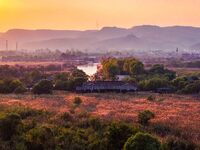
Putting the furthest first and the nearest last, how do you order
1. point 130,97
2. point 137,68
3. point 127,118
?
point 137,68
point 130,97
point 127,118

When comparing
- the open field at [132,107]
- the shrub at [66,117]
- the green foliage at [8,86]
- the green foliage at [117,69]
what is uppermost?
the green foliage at [117,69]

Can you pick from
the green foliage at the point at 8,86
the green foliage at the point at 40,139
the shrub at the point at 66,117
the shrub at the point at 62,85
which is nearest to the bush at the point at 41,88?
the green foliage at the point at 8,86

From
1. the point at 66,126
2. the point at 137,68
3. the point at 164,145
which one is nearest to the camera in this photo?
the point at 164,145

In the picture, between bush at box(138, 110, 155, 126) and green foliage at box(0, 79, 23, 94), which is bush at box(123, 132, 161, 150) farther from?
green foliage at box(0, 79, 23, 94)

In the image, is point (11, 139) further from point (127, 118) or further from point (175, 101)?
point (175, 101)

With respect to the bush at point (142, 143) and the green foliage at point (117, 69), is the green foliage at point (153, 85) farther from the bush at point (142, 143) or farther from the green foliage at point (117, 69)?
the bush at point (142, 143)

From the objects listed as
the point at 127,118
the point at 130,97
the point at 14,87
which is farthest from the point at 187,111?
the point at 14,87
